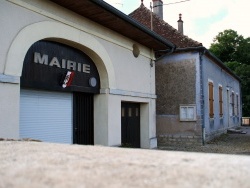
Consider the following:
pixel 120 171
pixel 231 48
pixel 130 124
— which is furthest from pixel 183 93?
pixel 231 48

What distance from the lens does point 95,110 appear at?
9.38 metres

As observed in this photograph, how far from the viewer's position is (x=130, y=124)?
11.3 meters

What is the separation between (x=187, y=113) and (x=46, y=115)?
7.71 metres

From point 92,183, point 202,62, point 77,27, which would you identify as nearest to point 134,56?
point 77,27

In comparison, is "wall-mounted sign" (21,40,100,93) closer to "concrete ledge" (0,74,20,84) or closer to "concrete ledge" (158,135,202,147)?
"concrete ledge" (0,74,20,84)

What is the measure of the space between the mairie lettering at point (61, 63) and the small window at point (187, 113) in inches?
239

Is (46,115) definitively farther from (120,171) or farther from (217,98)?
(217,98)

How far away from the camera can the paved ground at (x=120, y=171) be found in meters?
1.98

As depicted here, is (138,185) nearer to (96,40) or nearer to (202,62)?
(96,40)

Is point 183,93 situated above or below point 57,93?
above

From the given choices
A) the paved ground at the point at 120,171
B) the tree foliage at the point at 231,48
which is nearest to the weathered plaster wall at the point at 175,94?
the paved ground at the point at 120,171

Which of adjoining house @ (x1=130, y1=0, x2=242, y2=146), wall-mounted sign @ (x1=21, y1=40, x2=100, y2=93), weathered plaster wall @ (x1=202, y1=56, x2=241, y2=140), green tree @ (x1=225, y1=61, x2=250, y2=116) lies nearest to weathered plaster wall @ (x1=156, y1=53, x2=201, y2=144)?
adjoining house @ (x1=130, y1=0, x2=242, y2=146)

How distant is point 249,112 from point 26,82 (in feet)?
99.5

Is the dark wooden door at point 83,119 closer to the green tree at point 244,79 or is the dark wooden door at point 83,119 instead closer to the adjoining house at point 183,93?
the adjoining house at point 183,93
